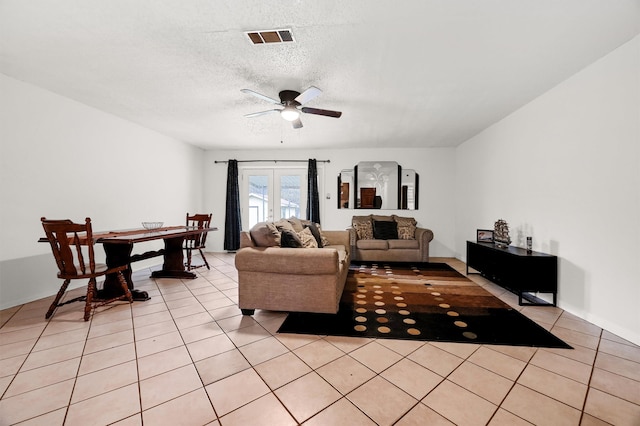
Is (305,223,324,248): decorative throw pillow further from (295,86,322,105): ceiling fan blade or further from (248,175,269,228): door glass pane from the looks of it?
(248,175,269,228): door glass pane

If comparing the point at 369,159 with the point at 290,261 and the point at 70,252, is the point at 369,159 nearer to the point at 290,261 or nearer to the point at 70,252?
the point at 290,261

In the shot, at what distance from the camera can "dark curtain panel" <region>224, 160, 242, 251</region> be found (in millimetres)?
5738

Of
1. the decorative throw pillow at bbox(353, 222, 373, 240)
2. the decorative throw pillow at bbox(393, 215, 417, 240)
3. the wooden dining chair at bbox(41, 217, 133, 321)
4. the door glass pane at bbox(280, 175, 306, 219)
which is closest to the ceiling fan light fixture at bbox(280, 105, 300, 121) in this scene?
the wooden dining chair at bbox(41, 217, 133, 321)

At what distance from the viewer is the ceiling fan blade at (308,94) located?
95.9 inches

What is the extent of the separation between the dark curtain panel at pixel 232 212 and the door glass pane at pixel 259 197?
34 centimetres

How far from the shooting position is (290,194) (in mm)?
5859

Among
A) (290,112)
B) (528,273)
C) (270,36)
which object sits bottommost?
(528,273)

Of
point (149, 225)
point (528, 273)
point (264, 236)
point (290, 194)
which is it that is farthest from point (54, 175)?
point (528, 273)

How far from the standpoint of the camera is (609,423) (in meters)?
1.19

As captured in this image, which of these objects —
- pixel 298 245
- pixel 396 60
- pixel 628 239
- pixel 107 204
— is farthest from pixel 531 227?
pixel 107 204

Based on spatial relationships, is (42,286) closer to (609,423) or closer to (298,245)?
(298,245)

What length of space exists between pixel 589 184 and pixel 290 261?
2894mm

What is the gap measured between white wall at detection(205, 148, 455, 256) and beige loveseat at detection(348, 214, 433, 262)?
0.66 meters

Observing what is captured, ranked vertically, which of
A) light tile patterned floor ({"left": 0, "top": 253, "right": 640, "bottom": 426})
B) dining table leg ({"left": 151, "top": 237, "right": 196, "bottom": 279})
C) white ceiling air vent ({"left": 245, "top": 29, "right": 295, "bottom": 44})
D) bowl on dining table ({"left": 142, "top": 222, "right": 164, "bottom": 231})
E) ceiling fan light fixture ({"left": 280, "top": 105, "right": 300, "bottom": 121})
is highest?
white ceiling air vent ({"left": 245, "top": 29, "right": 295, "bottom": 44})
